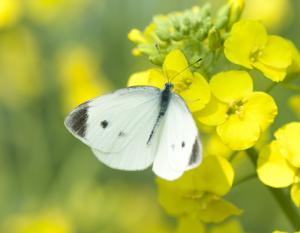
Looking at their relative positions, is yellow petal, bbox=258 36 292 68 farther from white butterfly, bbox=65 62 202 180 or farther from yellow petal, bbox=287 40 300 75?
white butterfly, bbox=65 62 202 180

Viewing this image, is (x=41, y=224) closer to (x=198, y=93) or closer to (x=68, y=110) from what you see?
(x=68, y=110)

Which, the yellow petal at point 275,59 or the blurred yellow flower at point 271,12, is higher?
the yellow petal at point 275,59

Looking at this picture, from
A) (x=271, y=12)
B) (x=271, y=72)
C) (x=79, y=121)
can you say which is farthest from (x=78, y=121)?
(x=271, y=12)

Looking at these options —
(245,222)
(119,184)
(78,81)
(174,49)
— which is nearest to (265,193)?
(245,222)

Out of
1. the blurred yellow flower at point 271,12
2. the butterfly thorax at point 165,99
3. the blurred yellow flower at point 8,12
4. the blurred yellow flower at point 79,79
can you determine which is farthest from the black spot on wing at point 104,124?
the blurred yellow flower at point 271,12

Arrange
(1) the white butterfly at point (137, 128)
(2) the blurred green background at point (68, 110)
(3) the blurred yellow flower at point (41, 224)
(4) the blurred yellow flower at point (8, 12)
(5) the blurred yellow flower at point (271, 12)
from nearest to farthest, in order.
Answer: (1) the white butterfly at point (137, 128) → (3) the blurred yellow flower at point (41, 224) → (2) the blurred green background at point (68, 110) → (4) the blurred yellow flower at point (8, 12) → (5) the blurred yellow flower at point (271, 12)

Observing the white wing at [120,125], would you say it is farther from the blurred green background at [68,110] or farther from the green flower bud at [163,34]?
the blurred green background at [68,110]

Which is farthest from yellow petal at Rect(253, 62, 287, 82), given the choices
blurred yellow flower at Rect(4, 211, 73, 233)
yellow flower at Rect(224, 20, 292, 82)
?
blurred yellow flower at Rect(4, 211, 73, 233)
